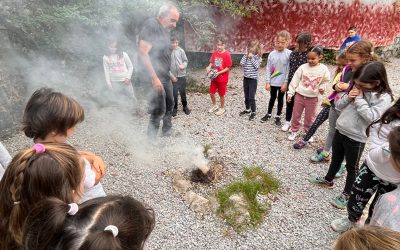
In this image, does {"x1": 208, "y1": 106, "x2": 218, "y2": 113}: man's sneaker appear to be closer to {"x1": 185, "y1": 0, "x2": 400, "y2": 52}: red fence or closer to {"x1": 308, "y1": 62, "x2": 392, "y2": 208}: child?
{"x1": 185, "y1": 0, "x2": 400, "y2": 52}: red fence

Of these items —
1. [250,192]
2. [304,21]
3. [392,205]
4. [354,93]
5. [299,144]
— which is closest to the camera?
[392,205]

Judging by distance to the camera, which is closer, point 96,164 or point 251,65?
point 96,164

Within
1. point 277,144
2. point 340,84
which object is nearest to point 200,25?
point 277,144

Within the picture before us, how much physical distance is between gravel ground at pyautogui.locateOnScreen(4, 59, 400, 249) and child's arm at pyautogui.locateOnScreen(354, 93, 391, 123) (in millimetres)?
1121

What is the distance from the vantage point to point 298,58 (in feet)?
13.3

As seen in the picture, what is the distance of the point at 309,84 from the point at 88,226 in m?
3.51

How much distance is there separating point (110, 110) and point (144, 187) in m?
2.54

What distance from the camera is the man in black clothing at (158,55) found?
3.39m

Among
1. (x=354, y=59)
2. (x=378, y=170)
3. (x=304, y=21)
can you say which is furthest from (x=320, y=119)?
(x=304, y=21)

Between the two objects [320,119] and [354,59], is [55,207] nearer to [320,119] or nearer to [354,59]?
[354,59]

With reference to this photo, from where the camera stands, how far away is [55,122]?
1.79 m

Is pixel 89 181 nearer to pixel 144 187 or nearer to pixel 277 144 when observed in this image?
pixel 144 187

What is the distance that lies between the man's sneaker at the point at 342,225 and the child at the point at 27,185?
2.46 metres

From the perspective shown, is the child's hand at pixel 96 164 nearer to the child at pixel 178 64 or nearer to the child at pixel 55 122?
the child at pixel 55 122
